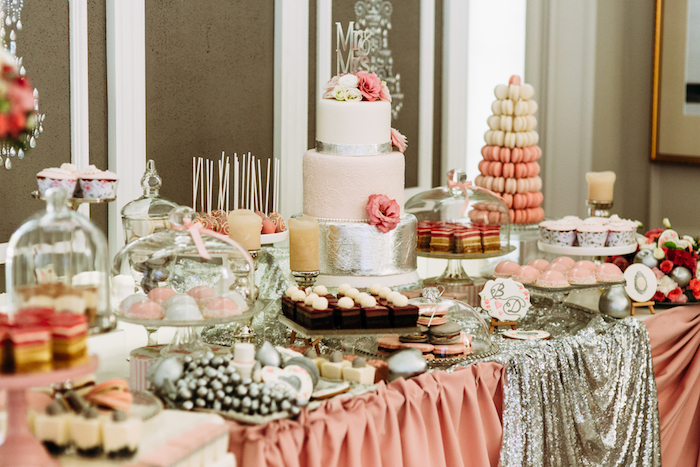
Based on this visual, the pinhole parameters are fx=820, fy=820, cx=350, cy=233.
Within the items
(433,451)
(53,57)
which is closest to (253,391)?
(433,451)

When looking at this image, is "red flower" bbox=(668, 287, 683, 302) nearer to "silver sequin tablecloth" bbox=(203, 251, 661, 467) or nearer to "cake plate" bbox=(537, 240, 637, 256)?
"cake plate" bbox=(537, 240, 637, 256)

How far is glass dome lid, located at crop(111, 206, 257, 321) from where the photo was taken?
65.2 inches

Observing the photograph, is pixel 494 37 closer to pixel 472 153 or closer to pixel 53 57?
pixel 472 153

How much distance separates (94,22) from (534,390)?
5.58 ft

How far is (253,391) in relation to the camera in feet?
4.69

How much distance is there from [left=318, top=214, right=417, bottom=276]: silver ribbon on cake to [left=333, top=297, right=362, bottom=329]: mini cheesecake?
41 centimetres

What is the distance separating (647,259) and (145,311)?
67.1 inches

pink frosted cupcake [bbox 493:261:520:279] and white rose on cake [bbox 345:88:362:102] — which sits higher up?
white rose on cake [bbox 345:88:362:102]

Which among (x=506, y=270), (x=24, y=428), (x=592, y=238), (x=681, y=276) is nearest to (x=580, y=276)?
(x=506, y=270)

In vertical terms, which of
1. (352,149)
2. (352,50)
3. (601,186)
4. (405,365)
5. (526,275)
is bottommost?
(405,365)

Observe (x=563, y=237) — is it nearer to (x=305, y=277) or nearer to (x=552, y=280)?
(x=552, y=280)

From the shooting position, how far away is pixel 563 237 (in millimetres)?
2660

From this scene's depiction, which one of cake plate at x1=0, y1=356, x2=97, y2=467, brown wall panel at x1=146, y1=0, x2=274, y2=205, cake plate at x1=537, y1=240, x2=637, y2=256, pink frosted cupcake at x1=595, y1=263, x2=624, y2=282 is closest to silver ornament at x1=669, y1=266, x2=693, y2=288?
cake plate at x1=537, y1=240, x2=637, y2=256

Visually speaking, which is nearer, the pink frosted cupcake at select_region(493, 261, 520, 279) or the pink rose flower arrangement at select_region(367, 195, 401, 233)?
the pink rose flower arrangement at select_region(367, 195, 401, 233)
